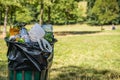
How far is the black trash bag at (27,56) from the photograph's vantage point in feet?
18.7

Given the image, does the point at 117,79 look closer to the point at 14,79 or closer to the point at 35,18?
the point at 14,79

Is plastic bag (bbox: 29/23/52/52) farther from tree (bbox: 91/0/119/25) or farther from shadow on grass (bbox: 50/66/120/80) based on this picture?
tree (bbox: 91/0/119/25)

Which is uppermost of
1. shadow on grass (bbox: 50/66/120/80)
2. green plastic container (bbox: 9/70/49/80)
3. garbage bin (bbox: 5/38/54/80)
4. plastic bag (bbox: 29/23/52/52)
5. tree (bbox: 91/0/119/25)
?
plastic bag (bbox: 29/23/52/52)

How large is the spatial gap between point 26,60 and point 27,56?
3.4 inches

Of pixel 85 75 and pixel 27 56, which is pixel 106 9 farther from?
pixel 27 56

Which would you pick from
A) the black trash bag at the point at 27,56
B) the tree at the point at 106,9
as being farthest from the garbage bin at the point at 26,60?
the tree at the point at 106,9

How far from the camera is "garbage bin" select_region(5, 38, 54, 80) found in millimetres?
5703

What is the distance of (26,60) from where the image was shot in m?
5.78

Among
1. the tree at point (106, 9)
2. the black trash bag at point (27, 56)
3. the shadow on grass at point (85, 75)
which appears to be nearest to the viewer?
the black trash bag at point (27, 56)

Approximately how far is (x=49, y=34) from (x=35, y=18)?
2420 inches

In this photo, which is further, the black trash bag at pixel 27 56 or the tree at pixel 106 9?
the tree at pixel 106 9

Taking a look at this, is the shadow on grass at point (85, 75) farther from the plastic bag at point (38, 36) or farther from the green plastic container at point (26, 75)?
the plastic bag at point (38, 36)

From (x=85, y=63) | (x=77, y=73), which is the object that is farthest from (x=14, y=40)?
(x=85, y=63)

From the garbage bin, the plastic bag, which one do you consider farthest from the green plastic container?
the plastic bag
